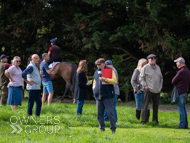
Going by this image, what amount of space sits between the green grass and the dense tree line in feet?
19.2

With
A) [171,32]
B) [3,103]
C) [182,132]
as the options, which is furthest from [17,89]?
[171,32]

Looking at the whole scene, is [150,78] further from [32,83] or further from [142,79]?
[32,83]

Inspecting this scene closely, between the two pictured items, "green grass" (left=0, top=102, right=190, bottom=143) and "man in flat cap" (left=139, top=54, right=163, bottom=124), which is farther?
"man in flat cap" (left=139, top=54, right=163, bottom=124)

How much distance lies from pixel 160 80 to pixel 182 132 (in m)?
2.09

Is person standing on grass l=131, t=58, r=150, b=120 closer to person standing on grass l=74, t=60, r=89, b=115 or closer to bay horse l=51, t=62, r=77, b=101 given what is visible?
person standing on grass l=74, t=60, r=89, b=115

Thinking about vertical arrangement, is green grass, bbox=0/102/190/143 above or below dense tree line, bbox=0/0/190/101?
below

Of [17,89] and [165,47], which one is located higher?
[165,47]

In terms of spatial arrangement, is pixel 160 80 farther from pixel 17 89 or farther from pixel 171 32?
pixel 171 32

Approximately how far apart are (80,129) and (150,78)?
290 centimetres

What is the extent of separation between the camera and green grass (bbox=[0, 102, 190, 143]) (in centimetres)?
862

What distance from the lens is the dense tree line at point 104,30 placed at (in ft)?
63.2

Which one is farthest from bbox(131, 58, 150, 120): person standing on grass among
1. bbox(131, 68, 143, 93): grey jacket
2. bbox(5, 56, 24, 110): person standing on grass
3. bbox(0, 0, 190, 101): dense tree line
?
bbox(0, 0, 190, 101): dense tree line

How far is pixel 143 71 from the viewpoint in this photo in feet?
40.5

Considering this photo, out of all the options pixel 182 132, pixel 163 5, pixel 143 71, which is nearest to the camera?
pixel 182 132
